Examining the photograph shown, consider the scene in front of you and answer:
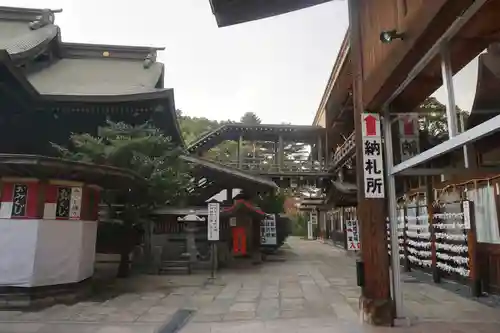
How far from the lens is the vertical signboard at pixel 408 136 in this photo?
6101mm

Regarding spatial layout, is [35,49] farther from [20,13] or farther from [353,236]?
[353,236]

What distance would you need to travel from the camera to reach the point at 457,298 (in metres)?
7.99

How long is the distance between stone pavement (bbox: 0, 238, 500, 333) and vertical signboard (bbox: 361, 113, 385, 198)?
2041mm

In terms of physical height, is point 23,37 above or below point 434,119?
above

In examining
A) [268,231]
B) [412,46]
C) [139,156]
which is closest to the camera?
[412,46]

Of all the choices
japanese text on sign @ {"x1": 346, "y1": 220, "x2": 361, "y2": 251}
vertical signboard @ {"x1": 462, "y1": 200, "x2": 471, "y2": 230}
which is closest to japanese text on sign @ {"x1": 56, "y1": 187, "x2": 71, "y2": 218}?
japanese text on sign @ {"x1": 346, "y1": 220, "x2": 361, "y2": 251}

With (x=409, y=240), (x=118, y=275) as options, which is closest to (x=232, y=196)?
(x=118, y=275)

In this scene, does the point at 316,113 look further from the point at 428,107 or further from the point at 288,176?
the point at 428,107

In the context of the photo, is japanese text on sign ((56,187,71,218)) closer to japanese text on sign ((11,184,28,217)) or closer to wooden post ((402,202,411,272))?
japanese text on sign ((11,184,28,217))

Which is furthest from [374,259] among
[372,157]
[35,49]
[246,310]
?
[35,49]

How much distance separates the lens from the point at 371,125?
6.19m

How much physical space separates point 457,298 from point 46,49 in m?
17.2

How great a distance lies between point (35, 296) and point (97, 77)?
449 inches

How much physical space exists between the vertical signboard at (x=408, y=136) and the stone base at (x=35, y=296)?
6972 mm
